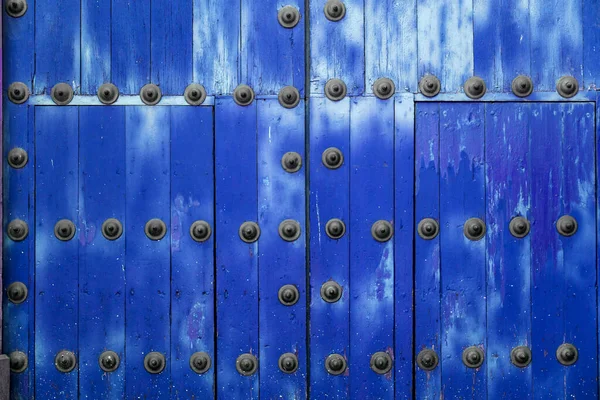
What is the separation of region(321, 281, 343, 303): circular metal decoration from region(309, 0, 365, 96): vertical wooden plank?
0.71 meters

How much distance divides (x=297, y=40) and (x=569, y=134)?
1.07 m

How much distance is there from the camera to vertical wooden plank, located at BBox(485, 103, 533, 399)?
2795mm

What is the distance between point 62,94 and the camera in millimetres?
2768

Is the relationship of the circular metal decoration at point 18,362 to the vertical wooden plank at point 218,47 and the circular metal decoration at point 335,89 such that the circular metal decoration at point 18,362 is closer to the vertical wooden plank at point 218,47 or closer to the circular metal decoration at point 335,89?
the vertical wooden plank at point 218,47

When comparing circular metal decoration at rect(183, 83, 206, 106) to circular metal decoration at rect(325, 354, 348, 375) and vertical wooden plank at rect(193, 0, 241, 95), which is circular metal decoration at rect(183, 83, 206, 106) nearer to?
vertical wooden plank at rect(193, 0, 241, 95)

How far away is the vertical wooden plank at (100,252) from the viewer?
2779mm

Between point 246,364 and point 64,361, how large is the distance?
67 centimetres

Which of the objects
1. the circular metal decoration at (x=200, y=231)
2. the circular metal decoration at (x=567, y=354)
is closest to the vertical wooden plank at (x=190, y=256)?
the circular metal decoration at (x=200, y=231)

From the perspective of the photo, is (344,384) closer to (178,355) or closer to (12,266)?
(178,355)

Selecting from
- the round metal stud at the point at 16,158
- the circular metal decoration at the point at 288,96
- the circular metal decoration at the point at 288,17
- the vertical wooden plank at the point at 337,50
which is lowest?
the round metal stud at the point at 16,158

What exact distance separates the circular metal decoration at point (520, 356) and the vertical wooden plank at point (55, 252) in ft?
5.32

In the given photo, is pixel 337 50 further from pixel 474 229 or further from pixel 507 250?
pixel 507 250

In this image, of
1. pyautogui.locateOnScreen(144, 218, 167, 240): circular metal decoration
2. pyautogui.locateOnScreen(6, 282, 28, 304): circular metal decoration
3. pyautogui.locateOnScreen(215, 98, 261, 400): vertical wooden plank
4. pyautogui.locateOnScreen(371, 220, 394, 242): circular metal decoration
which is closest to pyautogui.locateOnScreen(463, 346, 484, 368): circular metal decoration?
pyautogui.locateOnScreen(371, 220, 394, 242): circular metal decoration

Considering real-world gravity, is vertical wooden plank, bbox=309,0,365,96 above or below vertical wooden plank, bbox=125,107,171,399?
above
